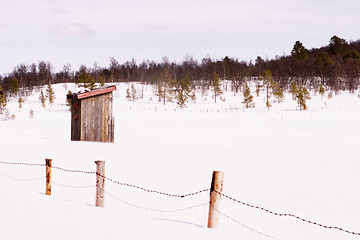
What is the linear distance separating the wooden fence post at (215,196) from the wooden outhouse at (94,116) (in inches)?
545

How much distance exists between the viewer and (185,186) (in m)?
10.3

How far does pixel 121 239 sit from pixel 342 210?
524 cm

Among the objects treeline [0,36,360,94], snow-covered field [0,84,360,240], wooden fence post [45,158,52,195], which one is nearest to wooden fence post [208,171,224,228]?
snow-covered field [0,84,360,240]

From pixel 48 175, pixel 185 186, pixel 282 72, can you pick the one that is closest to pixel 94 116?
pixel 185 186

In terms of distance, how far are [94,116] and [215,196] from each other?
14.3m

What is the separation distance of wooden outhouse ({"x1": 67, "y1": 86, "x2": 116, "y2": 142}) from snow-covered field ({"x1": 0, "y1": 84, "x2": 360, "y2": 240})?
1.19m

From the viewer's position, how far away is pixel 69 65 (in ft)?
352

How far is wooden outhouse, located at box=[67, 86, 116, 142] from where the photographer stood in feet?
62.8

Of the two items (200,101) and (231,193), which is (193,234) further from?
(200,101)

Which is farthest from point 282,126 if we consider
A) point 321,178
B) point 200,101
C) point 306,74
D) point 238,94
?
point 306,74

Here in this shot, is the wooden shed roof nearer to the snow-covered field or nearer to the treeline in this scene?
the snow-covered field

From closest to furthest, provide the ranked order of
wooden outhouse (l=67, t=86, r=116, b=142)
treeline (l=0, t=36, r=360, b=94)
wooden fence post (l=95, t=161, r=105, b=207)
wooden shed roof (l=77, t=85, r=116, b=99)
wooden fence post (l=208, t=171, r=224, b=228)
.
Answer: wooden fence post (l=208, t=171, r=224, b=228) < wooden fence post (l=95, t=161, r=105, b=207) < wooden shed roof (l=77, t=85, r=116, b=99) < wooden outhouse (l=67, t=86, r=116, b=142) < treeline (l=0, t=36, r=360, b=94)

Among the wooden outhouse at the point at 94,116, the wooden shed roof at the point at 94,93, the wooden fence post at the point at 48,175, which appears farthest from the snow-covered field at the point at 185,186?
the wooden shed roof at the point at 94,93

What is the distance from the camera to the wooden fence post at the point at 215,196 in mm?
5973
